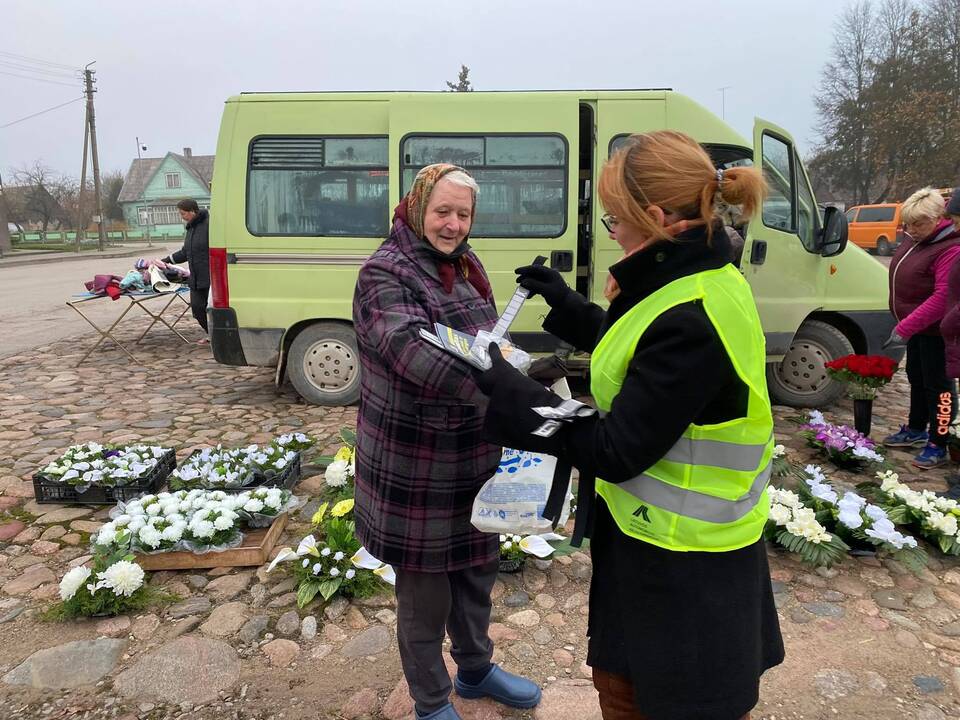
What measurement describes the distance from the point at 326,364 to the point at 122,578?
11.0 ft

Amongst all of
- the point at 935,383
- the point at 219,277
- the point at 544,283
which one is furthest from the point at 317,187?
the point at 935,383

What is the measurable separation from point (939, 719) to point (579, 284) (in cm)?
407

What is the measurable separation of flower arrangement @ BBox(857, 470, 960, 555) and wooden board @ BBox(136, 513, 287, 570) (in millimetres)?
3318

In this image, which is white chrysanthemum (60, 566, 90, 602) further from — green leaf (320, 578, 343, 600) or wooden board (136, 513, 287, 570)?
green leaf (320, 578, 343, 600)

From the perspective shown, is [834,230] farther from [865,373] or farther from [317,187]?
[317,187]

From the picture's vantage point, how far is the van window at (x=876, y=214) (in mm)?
25469

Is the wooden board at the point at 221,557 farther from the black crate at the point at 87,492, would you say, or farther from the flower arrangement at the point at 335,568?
the black crate at the point at 87,492

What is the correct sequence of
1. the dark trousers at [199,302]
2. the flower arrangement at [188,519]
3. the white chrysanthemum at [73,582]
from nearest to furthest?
the white chrysanthemum at [73,582]
the flower arrangement at [188,519]
the dark trousers at [199,302]

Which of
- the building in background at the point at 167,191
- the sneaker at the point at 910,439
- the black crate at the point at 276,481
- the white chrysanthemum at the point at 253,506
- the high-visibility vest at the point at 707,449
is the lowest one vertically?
the black crate at the point at 276,481

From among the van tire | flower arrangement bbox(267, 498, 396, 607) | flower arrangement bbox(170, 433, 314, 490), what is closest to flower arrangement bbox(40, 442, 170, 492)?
flower arrangement bbox(170, 433, 314, 490)

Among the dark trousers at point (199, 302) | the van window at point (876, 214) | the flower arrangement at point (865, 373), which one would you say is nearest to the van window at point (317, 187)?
the dark trousers at point (199, 302)

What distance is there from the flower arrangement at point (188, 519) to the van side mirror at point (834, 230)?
4.76 m

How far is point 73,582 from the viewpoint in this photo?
10.2 feet

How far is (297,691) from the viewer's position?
265cm
